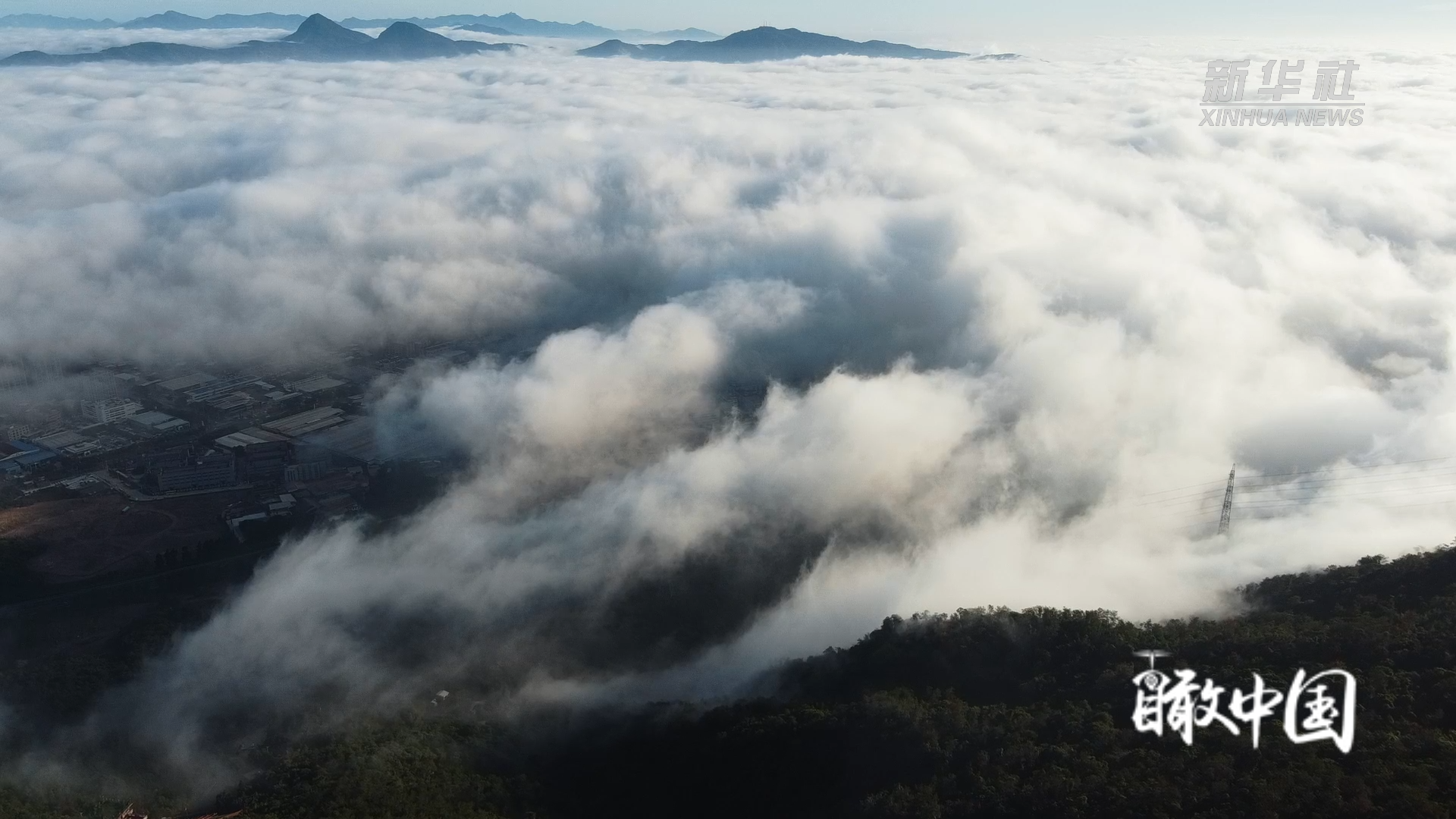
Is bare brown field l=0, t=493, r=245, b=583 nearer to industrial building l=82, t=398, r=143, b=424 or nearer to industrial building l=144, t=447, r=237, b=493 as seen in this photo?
industrial building l=144, t=447, r=237, b=493

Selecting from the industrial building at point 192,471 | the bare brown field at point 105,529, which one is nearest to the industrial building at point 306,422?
the industrial building at point 192,471

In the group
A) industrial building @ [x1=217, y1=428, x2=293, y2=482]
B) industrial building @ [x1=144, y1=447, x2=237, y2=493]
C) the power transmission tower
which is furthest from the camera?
industrial building @ [x1=217, y1=428, x2=293, y2=482]

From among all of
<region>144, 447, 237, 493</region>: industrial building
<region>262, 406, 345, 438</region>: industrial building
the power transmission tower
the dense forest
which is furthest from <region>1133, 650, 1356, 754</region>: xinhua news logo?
<region>262, 406, 345, 438</region>: industrial building

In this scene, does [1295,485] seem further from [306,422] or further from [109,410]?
[109,410]

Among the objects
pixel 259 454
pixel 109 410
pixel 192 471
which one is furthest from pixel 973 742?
pixel 109 410

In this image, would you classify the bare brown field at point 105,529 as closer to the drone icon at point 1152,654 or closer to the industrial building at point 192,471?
the industrial building at point 192,471
